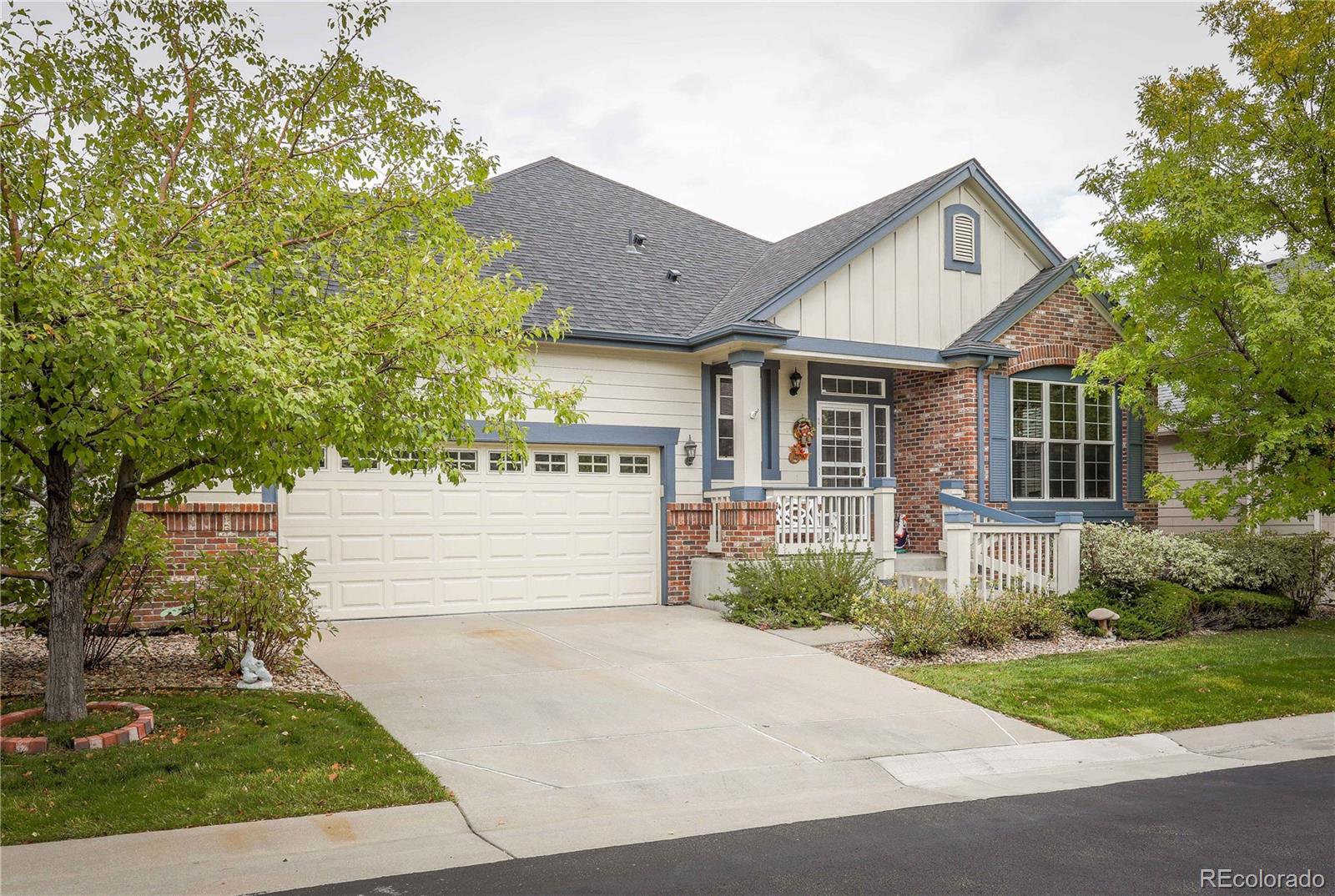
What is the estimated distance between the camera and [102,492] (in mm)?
8117

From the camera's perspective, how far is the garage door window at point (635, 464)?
14.4 metres

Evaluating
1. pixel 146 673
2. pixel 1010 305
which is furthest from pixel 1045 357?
pixel 146 673

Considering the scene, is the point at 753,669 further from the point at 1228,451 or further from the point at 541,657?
the point at 1228,451

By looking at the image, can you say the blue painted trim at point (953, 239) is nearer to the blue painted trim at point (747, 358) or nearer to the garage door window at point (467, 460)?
the blue painted trim at point (747, 358)

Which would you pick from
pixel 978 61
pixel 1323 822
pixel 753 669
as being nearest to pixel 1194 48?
pixel 978 61

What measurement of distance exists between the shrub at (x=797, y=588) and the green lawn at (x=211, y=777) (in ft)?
19.7

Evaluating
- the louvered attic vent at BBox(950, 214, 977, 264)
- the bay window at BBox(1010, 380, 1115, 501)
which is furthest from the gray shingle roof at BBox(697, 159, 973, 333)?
the bay window at BBox(1010, 380, 1115, 501)

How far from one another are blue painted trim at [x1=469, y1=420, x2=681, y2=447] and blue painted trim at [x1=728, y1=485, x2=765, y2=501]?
4.32ft

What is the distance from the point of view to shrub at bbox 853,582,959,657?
10539 millimetres

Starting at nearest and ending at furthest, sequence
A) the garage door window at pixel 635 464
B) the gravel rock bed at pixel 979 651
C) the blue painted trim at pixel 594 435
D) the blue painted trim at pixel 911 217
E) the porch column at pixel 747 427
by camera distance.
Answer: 1. the gravel rock bed at pixel 979 651
2. the blue painted trim at pixel 594 435
3. the porch column at pixel 747 427
4. the blue painted trim at pixel 911 217
5. the garage door window at pixel 635 464

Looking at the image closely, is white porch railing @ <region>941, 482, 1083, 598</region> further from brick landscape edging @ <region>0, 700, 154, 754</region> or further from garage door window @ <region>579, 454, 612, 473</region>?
brick landscape edging @ <region>0, 700, 154, 754</region>

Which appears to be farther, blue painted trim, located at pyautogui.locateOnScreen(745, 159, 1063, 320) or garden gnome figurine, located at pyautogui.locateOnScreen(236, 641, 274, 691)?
blue painted trim, located at pyautogui.locateOnScreen(745, 159, 1063, 320)

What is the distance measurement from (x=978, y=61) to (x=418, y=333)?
33.2 feet

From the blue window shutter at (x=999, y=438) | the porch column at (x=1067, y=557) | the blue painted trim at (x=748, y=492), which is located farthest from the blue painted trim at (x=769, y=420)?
the porch column at (x=1067, y=557)
